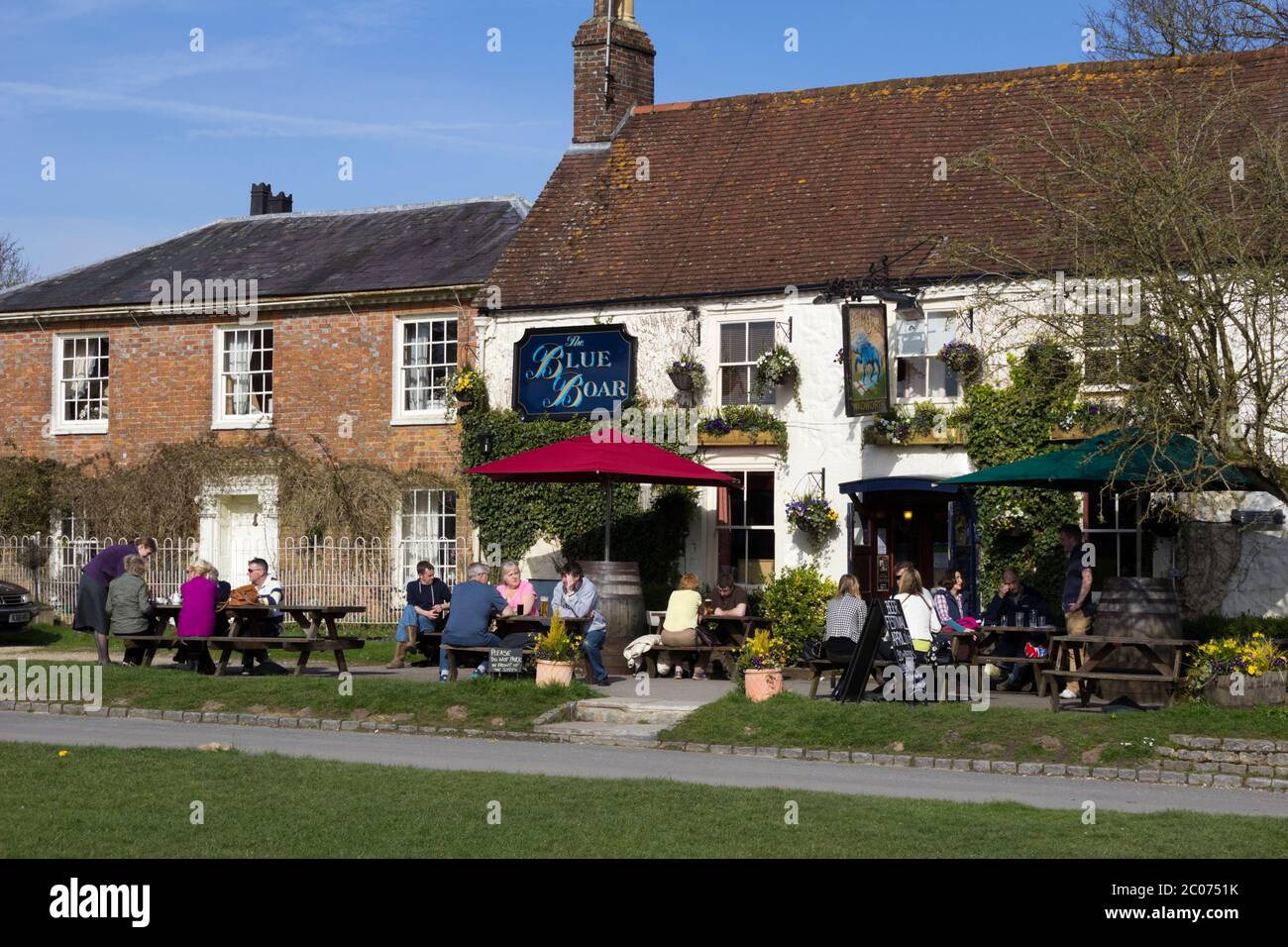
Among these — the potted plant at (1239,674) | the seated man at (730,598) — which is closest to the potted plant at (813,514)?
the seated man at (730,598)

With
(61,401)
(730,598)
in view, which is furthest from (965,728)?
(61,401)

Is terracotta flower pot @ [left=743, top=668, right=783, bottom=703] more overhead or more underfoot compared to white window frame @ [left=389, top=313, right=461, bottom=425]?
more underfoot

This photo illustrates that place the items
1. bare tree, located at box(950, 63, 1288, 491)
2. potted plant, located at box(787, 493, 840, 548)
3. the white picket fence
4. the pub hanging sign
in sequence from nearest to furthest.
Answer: bare tree, located at box(950, 63, 1288, 491) < potted plant, located at box(787, 493, 840, 548) < the pub hanging sign < the white picket fence

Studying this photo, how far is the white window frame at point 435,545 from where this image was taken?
26688 millimetres

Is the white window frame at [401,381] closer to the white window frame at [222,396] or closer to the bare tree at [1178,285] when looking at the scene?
the white window frame at [222,396]

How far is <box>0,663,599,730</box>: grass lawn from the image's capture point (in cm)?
1606

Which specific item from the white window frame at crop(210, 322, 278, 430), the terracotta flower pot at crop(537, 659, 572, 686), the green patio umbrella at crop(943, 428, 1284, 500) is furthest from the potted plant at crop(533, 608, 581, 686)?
the white window frame at crop(210, 322, 278, 430)

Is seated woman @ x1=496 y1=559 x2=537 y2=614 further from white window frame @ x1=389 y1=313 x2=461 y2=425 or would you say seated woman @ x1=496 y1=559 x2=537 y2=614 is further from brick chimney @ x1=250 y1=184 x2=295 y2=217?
brick chimney @ x1=250 y1=184 x2=295 y2=217

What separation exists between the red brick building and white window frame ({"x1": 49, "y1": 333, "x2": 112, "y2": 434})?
1.0 inches

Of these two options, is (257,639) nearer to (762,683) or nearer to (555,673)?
(555,673)

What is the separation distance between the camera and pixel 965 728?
47.0 feet

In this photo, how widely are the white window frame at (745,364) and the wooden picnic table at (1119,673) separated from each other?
323 inches

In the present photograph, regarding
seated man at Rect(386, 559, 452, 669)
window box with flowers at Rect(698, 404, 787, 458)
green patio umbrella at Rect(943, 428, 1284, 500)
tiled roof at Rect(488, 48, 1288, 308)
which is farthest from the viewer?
tiled roof at Rect(488, 48, 1288, 308)

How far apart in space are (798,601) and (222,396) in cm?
1158
